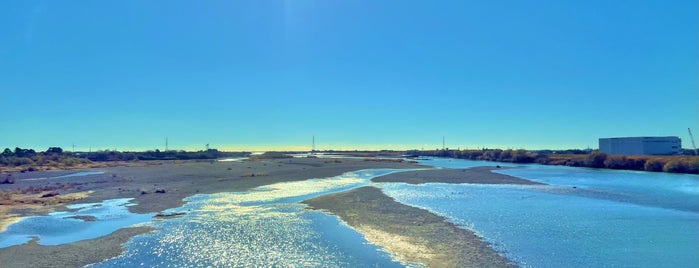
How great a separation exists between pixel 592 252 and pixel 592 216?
7.49 metres

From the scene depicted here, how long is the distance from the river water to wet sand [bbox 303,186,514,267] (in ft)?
1.80

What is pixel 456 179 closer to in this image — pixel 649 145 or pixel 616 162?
pixel 616 162

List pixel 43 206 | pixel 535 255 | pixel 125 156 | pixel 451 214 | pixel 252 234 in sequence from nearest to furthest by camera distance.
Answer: pixel 535 255, pixel 252 234, pixel 451 214, pixel 43 206, pixel 125 156

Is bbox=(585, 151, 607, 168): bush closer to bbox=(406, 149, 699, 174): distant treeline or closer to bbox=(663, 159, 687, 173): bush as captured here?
bbox=(406, 149, 699, 174): distant treeline

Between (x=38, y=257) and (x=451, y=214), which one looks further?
(x=451, y=214)

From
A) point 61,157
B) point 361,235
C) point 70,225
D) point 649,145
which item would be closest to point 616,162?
point 649,145

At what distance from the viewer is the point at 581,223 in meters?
17.7

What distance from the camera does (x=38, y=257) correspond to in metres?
12.9

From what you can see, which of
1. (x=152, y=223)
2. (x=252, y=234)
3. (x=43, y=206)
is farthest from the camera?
(x=43, y=206)

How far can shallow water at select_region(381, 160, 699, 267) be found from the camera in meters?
12.5

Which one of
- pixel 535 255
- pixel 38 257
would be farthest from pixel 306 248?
pixel 38 257

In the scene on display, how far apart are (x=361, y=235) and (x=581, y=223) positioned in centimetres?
883

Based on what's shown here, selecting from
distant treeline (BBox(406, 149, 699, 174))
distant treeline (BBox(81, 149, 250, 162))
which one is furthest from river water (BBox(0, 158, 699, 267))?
distant treeline (BBox(81, 149, 250, 162))

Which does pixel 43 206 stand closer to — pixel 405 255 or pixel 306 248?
pixel 306 248
